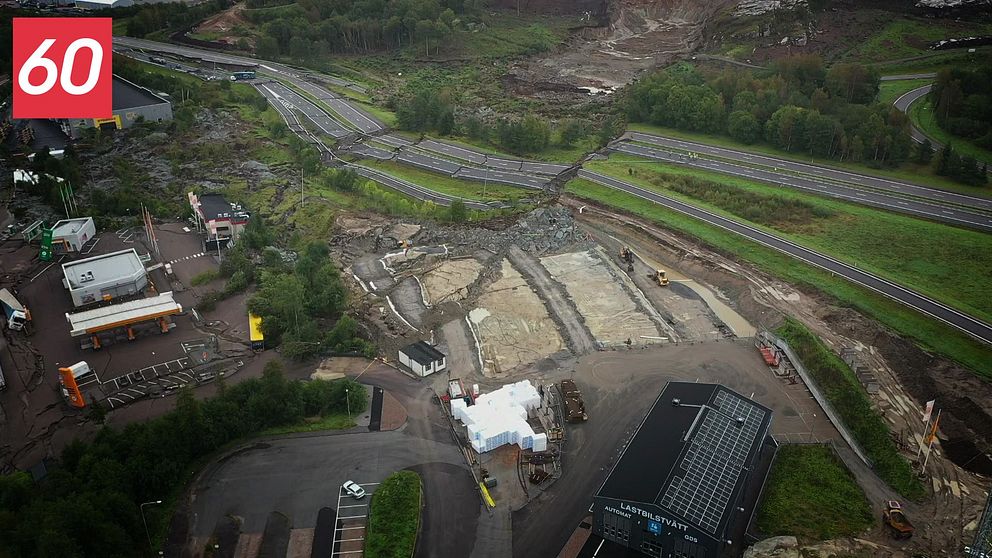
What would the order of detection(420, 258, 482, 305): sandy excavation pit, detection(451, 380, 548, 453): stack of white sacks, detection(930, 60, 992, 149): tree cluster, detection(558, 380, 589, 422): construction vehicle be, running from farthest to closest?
detection(930, 60, 992, 149): tree cluster, detection(420, 258, 482, 305): sandy excavation pit, detection(558, 380, 589, 422): construction vehicle, detection(451, 380, 548, 453): stack of white sacks

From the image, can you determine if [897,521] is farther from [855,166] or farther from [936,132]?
[936,132]

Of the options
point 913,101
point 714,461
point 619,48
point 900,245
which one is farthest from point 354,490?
point 619,48

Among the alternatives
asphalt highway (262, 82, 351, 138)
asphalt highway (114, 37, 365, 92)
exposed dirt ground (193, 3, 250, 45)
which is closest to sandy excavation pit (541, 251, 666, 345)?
asphalt highway (262, 82, 351, 138)

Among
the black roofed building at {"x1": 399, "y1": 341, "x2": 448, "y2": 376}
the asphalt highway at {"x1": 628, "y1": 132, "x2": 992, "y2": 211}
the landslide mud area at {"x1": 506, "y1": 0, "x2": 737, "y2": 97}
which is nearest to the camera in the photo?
the black roofed building at {"x1": 399, "y1": 341, "x2": 448, "y2": 376}

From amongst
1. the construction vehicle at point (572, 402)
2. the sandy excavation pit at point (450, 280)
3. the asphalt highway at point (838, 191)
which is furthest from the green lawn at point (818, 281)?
the construction vehicle at point (572, 402)

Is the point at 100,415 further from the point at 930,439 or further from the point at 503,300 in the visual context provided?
the point at 930,439

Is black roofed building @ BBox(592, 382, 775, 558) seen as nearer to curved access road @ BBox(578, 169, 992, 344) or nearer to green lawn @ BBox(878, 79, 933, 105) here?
curved access road @ BBox(578, 169, 992, 344)

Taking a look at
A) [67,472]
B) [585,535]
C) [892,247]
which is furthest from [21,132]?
[892,247]
